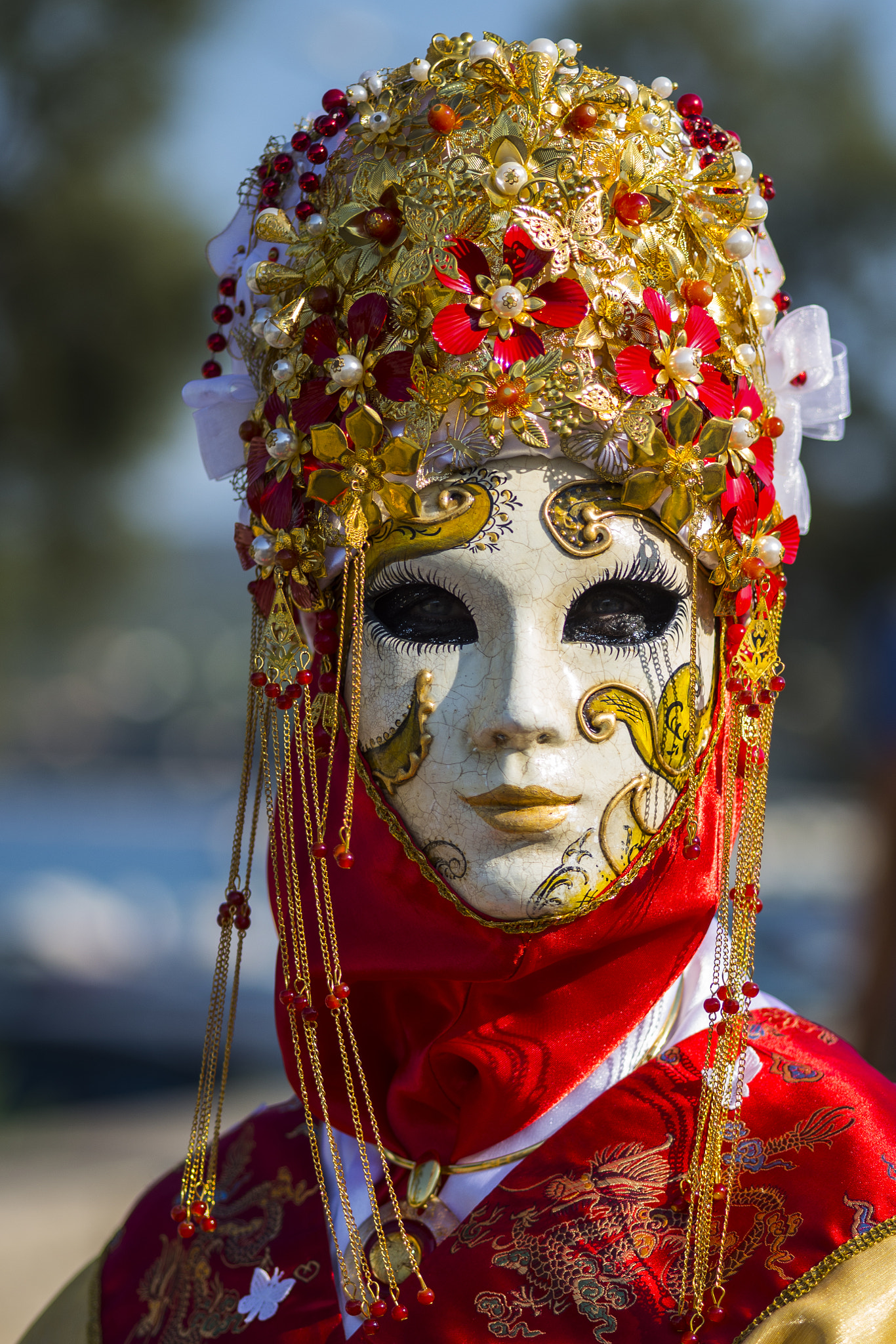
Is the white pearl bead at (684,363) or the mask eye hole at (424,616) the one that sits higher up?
the white pearl bead at (684,363)

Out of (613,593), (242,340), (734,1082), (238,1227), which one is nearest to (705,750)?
(613,593)

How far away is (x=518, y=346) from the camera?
1477 millimetres

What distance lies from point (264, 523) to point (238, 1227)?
99 centimetres

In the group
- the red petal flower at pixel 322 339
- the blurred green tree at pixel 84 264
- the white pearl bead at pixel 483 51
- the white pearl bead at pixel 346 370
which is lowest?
the white pearl bead at pixel 346 370

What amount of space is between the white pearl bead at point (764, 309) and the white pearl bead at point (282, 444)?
609 millimetres

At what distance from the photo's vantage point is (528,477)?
1502mm

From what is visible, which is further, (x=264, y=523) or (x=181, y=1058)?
(x=181, y=1058)

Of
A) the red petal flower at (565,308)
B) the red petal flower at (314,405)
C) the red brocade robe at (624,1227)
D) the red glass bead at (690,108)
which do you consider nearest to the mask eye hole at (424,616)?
the red petal flower at (314,405)

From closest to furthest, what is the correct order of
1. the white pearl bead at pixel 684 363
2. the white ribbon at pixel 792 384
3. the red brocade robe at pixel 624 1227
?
the red brocade robe at pixel 624 1227, the white pearl bead at pixel 684 363, the white ribbon at pixel 792 384

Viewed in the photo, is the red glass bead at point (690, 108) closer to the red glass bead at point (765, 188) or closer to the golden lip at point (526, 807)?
the red glass bead at point (765, 188)

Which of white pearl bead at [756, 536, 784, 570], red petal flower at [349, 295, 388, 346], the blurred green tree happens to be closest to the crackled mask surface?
white pearl bead at [756, 536, 784, 570]

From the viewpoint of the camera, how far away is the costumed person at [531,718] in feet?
4.78

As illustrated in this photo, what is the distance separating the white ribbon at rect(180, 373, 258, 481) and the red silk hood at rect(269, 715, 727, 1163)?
1.51ft

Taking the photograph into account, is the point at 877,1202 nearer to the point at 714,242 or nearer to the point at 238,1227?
the point at 238,1227
